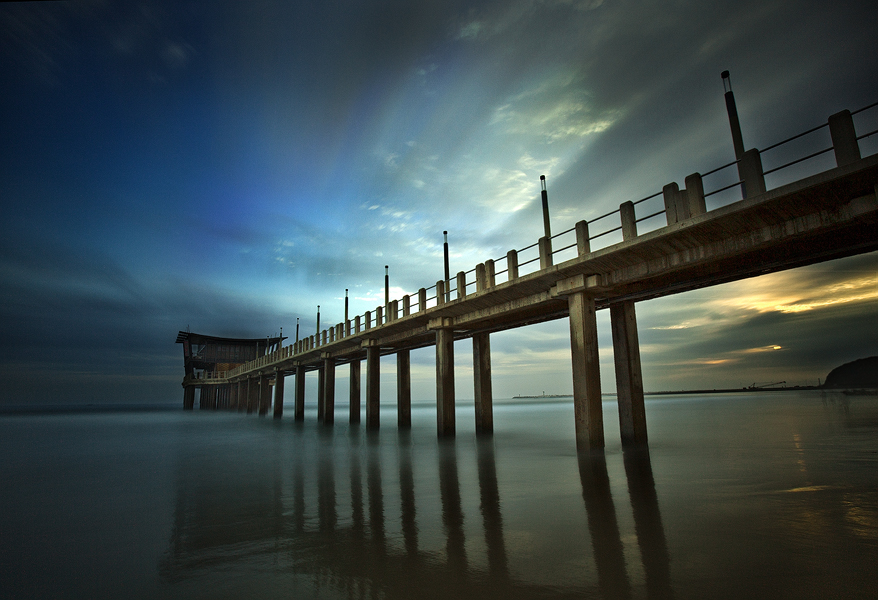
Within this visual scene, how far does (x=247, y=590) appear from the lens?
5.49 meters

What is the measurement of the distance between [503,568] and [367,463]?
12.5 m

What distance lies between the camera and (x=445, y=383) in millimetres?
26641

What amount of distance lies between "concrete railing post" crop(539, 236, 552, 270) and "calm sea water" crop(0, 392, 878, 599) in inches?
301

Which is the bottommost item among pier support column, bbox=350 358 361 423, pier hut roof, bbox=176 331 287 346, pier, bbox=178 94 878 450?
pier support column, bbox=350 358 361 423

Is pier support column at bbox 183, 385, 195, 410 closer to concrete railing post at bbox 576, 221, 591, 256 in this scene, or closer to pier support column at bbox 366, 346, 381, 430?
pier support column at bbox 366, 346, 381, 430

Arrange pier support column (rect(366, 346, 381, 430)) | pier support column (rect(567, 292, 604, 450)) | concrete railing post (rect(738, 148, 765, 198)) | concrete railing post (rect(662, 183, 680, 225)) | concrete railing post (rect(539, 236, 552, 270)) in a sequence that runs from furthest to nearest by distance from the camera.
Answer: pier support column (rect(366, 346, 381, 430)) < concrete railing post (rect(539, 236, 552, 270)) < pier support column (rect(567, 292, 604, 450)) < concrete railing post (rect(662, 183, 680, 225)) < concrete railing post (rect(738, 148, 765, 198))

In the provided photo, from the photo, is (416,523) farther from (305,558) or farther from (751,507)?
(751,507)

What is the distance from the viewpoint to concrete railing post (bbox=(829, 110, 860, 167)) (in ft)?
35.5

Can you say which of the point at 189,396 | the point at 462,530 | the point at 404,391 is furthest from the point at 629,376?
the point at 189,396

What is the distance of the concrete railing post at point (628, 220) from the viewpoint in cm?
1557

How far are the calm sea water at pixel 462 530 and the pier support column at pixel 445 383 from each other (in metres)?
10.2

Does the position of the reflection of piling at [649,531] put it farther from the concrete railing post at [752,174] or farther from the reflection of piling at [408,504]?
the concrete railing post at [752,174]

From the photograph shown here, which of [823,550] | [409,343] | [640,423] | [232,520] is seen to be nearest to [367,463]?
[232,520]

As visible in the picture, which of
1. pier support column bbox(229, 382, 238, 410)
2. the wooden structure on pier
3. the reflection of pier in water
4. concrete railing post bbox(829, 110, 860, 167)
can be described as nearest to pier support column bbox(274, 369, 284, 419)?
the wooden structure on pier
